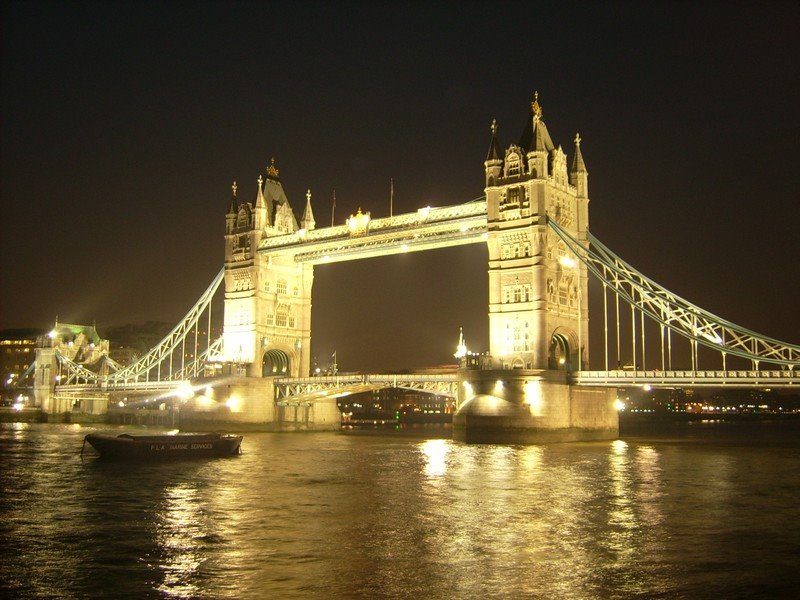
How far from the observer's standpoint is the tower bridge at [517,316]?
52.6 meters

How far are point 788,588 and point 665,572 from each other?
2.17 m

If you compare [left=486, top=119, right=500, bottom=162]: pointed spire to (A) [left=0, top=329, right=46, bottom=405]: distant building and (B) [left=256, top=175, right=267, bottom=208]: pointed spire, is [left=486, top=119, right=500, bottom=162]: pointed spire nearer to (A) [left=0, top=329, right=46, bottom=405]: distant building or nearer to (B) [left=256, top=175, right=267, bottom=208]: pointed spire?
(B) [left=256, top=175, right=267, bottom=208]: pointed spire

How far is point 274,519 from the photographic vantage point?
76.3 feet

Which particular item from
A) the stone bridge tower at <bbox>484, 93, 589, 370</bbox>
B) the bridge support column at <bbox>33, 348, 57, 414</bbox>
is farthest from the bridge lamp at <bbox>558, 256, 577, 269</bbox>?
the bridge support column at <bbox>33, 348, 57, 414</bbox>

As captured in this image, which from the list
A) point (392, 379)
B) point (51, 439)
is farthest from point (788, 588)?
point (51, 439)

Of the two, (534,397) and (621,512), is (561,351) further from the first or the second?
(621,512)

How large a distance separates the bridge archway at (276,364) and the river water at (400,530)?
3425 cm

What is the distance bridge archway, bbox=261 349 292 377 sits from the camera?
7456cm

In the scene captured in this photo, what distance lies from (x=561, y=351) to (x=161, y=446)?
27591 millimetres

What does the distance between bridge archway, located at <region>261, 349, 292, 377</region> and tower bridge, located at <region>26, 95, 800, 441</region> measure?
1.27 m

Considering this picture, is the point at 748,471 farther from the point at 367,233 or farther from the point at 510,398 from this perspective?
the point at 367,233

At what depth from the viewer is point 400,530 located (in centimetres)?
2169

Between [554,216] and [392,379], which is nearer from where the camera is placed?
[554,216]

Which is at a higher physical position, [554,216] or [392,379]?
[554,216]
